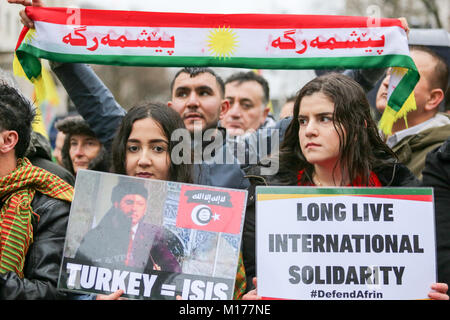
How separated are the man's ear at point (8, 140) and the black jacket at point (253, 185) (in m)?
1.21

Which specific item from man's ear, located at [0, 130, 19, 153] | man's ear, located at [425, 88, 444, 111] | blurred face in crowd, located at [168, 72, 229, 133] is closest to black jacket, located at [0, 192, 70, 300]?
man's ear, located at [0, 130, 19, 153]

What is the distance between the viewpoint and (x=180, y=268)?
260cm

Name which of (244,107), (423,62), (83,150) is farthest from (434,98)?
(83,150)

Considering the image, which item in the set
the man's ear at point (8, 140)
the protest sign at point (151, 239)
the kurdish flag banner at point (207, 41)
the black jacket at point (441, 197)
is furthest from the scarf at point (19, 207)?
the black jacket at point (441, 197)

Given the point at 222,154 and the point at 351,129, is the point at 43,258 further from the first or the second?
the point at 351,129

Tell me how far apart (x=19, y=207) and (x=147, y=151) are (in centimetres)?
76

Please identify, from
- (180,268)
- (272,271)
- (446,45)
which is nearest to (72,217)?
(180,268)

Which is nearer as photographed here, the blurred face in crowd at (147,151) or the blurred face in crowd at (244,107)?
the blurred face in crowd at (147,151)

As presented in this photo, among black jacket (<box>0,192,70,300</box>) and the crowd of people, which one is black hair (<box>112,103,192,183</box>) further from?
black jacket (<box>0,192,70,300</box>)

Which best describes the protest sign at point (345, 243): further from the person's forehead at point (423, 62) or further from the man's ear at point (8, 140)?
the person's forehead at point (423, 62)

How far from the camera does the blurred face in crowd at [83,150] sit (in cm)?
490

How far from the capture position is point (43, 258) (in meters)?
2.69

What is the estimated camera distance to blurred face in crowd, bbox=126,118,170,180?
10.3ft

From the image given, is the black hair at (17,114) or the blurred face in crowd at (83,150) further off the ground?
the blurred face in crowd at (83,150)
